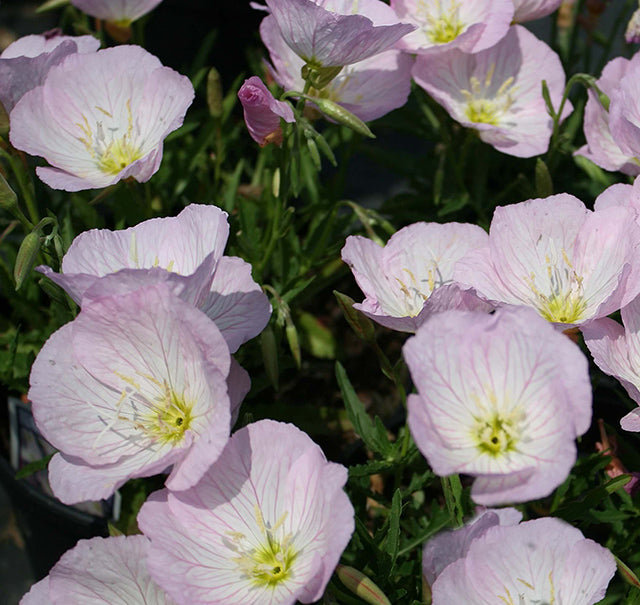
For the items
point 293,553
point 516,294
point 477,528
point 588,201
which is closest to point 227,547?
point 293,553

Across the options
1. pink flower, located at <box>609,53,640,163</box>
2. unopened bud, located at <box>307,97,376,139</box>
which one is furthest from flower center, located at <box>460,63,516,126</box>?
unopened bud, located at <box>307,97,376,139</box>

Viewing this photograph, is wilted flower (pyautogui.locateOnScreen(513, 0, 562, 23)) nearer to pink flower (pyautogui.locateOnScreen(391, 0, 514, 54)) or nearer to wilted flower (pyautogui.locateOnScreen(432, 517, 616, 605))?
pink flower (pyautogui.locateOnScreen(391, 0, 514, 54))

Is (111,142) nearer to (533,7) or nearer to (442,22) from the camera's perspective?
(442,22)

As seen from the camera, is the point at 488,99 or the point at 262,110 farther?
the point at 488,99

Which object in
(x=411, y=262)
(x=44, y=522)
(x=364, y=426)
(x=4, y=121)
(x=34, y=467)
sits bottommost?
(x=44, y=522)

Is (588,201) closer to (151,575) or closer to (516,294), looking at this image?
(516,294)

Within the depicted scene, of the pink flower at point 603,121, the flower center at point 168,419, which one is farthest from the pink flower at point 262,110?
the pink flower at point 603,121

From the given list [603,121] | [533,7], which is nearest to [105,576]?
[603,121]

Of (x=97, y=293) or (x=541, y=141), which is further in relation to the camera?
(x=541, y=141)
